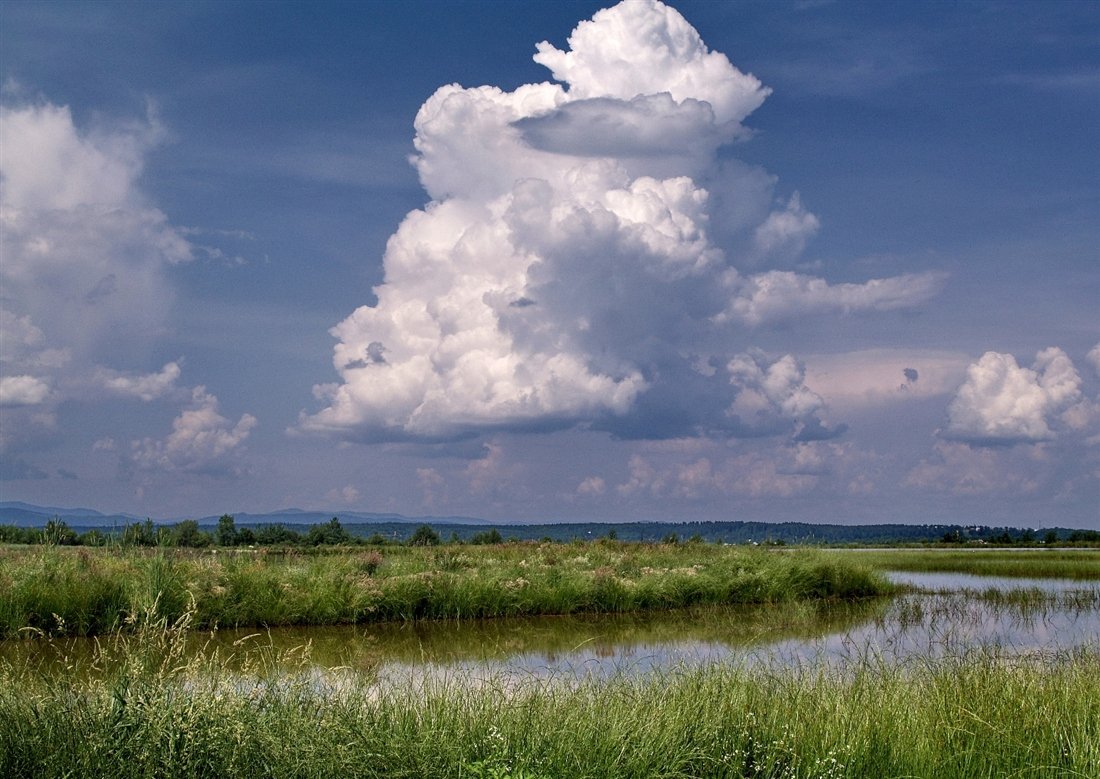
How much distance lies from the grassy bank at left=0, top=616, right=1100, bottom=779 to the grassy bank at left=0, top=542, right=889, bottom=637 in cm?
766

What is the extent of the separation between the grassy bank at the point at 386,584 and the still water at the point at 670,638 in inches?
→ 23.4

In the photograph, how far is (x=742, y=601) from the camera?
2481 cm

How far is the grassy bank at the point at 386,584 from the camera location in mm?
16719

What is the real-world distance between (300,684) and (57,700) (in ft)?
5.52

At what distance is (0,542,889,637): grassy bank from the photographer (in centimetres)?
1672

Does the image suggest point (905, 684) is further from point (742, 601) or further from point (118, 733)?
point (742, 601)

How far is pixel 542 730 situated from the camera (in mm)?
6895

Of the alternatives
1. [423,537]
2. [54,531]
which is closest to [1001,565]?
[423,537]

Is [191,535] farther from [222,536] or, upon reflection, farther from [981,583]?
[981,583]

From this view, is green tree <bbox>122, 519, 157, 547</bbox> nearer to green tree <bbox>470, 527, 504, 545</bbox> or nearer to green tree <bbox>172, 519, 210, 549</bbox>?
green tree <bbox>172, 519, 210, 549</bbox>

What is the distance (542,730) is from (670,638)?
11.2 metres

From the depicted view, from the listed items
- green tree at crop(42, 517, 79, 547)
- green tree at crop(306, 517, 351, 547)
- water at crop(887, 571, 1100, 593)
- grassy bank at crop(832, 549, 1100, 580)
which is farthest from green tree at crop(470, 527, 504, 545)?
green tree at crop(42, 517, 79, 547)

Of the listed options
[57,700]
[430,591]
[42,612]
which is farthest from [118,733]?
[430,591]

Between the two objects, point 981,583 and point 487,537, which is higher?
point 487,537
